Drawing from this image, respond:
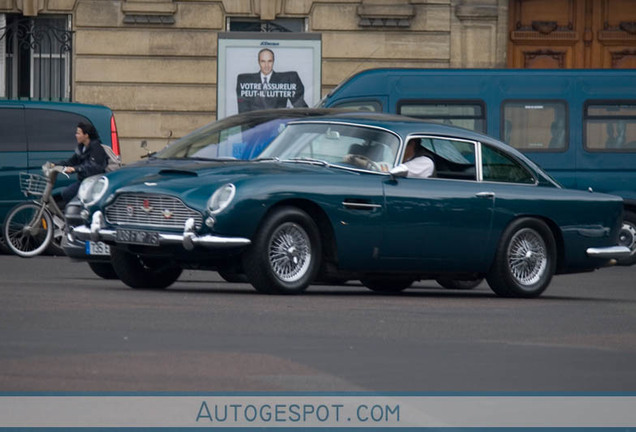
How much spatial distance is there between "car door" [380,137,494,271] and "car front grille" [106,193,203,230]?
1.67m

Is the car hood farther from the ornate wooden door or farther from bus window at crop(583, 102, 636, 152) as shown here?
the ornate wooden door

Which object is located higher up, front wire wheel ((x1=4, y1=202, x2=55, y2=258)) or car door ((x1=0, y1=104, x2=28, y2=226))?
car door ((x1=0, y1=104, x2=28, y2=226))

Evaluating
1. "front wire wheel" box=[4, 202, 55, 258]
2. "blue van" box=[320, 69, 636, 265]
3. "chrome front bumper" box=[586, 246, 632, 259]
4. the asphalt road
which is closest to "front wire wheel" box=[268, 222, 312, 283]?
the asphalt road

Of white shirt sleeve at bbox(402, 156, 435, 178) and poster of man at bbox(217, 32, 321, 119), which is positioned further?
poster of man at bbox(217, 32, 321, 119)

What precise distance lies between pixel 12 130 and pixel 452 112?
19.8 feet

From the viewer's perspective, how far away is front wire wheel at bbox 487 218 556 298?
Result: 13.6 metres

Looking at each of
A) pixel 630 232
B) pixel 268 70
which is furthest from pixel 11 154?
pixel 630 232

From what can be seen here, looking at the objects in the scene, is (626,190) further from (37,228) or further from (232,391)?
(232,391)

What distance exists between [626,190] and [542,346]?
14.0 meters

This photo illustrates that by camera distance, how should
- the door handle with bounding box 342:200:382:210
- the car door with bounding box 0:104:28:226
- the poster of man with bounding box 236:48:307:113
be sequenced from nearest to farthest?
the door handle with bounding box 342:200:382:210 → the car door with bounding box 0:104:28:226 → the poster of man with bounding box 236:48:307:113

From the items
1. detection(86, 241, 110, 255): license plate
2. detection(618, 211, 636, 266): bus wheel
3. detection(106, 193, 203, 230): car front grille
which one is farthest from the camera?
detection(618, 211, 636, 266): bus wheel

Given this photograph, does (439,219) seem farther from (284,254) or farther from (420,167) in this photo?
(284,254)

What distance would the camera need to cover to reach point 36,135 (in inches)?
842

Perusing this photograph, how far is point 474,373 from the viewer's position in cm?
787
